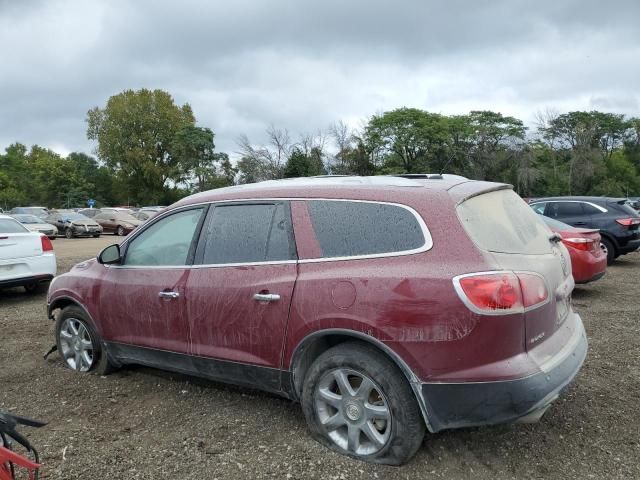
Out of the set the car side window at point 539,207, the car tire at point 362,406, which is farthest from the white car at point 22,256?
the car side window at point 539,207

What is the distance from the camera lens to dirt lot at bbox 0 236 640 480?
118 inches

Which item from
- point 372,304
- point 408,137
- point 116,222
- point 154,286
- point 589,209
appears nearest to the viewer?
point 372,304

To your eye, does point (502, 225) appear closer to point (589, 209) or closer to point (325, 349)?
point (325, 349)

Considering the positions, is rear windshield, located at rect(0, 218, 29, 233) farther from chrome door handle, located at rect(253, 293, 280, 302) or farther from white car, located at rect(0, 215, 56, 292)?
chrome door handle, located at rect(253, 293, 280, 302)

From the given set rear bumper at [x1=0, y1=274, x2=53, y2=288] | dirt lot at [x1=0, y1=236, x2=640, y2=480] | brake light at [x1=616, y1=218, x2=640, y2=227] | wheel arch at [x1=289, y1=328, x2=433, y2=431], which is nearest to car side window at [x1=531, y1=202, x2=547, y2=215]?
brake light at [x1=616, y1=218, x2=640, y2=227]

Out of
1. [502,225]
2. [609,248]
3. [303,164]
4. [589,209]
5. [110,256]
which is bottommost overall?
[609,248]

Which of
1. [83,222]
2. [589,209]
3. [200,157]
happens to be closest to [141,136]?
[200,157]

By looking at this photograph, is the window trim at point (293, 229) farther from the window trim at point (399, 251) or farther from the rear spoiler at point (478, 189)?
the rear spoiler at point (478, 189)

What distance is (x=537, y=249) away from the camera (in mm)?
3115

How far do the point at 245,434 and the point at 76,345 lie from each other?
6.91ft

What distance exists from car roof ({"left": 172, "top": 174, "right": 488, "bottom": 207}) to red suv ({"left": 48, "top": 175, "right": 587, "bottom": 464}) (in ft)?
0.04

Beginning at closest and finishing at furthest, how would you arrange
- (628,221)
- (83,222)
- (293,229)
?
(293,229) → (628,221) → (83,222)

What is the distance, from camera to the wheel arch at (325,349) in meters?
2.79

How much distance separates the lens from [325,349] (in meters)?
3.17
